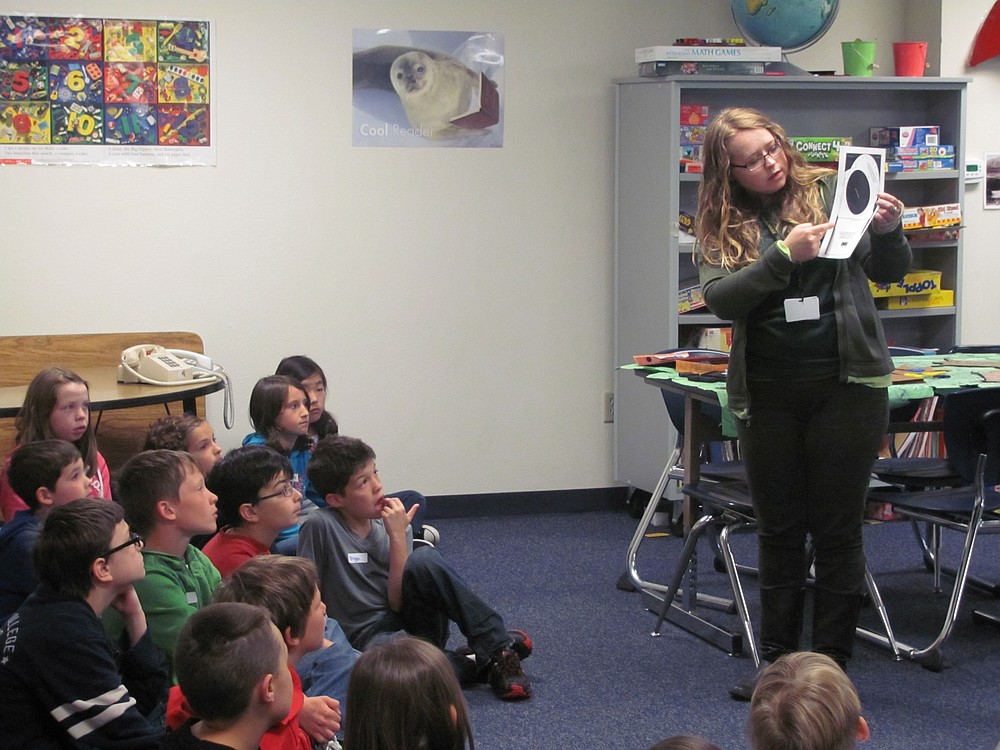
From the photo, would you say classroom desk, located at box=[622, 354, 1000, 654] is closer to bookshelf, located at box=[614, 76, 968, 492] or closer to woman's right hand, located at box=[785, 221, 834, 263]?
woman's right hand, located at box=[785, 221, 834, 263]

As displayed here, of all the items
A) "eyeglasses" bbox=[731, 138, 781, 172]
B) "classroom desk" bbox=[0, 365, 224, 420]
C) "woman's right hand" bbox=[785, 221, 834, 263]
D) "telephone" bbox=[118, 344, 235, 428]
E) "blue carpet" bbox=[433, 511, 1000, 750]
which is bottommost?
"blue carpet" bbox=[433, 511, 1000, 750]

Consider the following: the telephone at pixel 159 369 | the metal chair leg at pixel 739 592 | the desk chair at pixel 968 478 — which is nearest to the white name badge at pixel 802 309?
the desk chair at pixel 968 478

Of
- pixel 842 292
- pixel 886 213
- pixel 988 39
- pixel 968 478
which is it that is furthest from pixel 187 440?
pixel 988 39

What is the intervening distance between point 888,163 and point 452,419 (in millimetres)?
2068

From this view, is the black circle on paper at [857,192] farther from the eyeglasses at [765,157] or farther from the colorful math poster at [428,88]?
the colorful math poster at [428,88]

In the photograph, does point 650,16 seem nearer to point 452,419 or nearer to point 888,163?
point 888,163

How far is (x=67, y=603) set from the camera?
6.51 feet

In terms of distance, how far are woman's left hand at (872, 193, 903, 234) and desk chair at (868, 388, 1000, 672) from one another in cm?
66

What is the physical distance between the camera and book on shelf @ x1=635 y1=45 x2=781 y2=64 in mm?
4688

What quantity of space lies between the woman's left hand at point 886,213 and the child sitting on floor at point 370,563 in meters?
1.30

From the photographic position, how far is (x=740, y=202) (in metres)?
2.90

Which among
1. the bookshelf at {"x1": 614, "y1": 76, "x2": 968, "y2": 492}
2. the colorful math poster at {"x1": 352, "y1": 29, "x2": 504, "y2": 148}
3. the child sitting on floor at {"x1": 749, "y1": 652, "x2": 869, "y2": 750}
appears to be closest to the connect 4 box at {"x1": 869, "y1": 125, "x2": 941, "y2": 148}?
the bookshelf at {"x1": 614, "y1": 76, "x2": 968, "y2": 492}

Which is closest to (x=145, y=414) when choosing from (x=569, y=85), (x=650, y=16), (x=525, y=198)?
(x=525, y=198)

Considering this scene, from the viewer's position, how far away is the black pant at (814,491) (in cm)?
278
